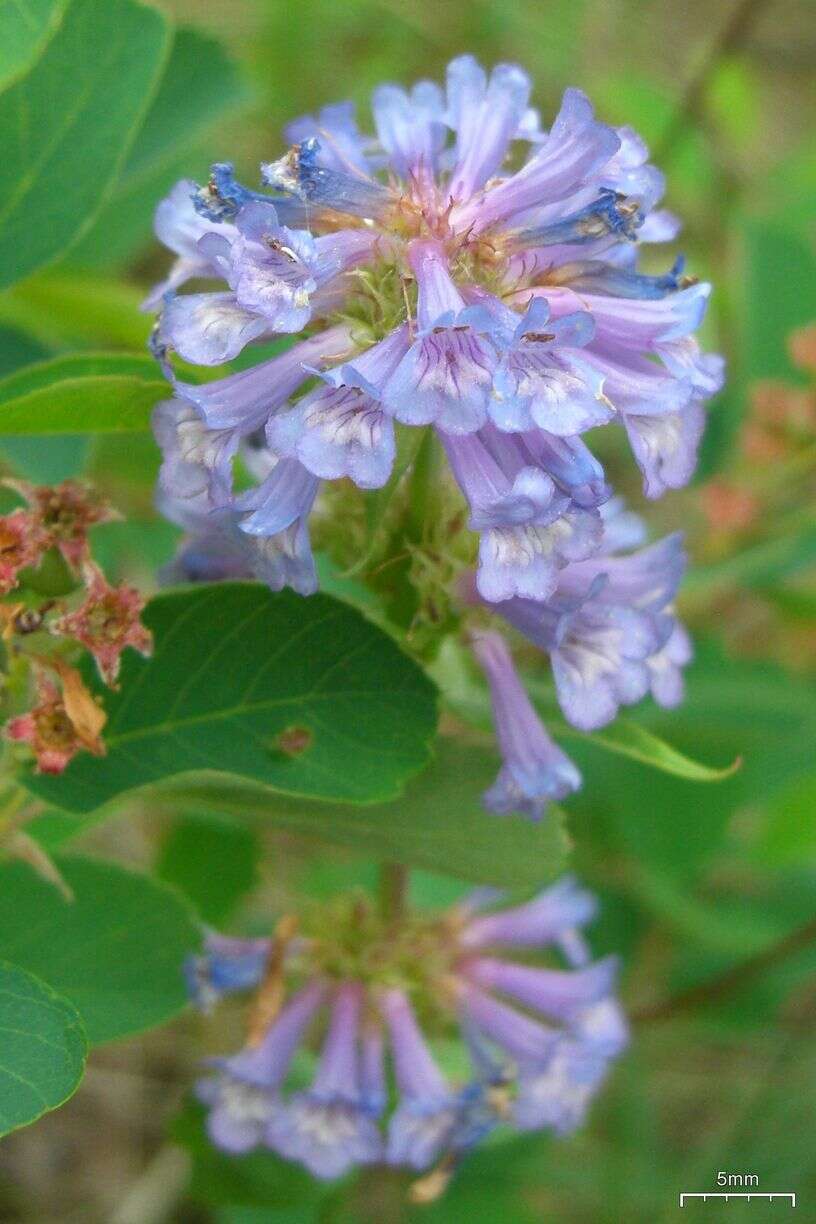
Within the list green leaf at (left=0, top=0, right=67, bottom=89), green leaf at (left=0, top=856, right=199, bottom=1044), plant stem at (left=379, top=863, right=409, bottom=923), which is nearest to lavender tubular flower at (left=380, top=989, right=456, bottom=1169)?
plant stem at (left=379, top=863, right=409, bottom=923)

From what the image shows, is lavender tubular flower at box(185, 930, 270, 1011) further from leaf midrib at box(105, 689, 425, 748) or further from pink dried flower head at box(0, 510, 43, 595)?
pink dried flower head at box(0, 510, 43, 595)

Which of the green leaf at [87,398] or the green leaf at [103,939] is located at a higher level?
the green leaf at [87,398]

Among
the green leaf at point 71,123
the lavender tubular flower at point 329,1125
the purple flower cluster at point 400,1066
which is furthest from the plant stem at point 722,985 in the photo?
the green leaf at point 71,123

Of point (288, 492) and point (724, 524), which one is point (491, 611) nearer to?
point (288, 492)

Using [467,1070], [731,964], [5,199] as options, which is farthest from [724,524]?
[5,199]

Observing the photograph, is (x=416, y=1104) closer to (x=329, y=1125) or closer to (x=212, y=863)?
(x=329, y=1125)

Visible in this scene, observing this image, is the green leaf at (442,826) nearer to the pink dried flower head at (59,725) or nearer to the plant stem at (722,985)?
the pink dried flower head at (59,725)

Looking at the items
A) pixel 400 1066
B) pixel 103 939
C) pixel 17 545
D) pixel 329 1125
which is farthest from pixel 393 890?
pixel 17 545

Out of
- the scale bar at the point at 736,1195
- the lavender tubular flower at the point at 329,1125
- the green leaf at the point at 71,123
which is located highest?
the green leaf at the point at 71,123

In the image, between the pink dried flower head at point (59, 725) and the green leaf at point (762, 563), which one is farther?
the green leaf at point (762, 563)

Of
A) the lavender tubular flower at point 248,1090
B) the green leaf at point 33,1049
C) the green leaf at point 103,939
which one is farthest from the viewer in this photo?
the lavender tubular flower at point 248,1090
